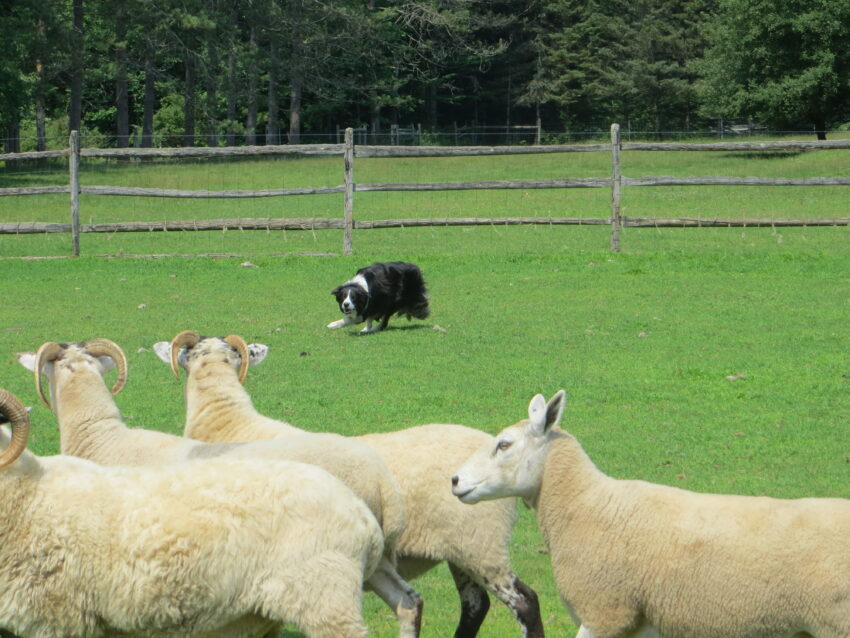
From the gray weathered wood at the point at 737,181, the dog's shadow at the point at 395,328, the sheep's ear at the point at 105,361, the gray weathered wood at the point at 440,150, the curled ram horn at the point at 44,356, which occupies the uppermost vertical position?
the gray weathered wood at the point at 440,150

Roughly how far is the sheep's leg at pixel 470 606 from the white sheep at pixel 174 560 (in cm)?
147

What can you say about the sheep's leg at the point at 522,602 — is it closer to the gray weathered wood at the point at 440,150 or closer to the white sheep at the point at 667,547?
the white sheep at the point at 667,547

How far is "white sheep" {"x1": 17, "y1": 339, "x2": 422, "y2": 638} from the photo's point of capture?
5.67m

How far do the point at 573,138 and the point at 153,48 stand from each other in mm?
25118

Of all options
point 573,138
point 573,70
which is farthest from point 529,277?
point 573,70

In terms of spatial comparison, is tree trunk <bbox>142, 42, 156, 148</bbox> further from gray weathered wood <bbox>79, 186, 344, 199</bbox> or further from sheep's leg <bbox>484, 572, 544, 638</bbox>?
sheep's leg <bbox>484, 572, 544, 638</bbox>

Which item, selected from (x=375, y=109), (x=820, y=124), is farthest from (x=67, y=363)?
(x=375, y=109)

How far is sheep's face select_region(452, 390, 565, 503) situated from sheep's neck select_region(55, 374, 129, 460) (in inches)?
86.8

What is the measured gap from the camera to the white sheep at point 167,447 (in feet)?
18.6

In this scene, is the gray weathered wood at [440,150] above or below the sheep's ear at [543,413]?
above

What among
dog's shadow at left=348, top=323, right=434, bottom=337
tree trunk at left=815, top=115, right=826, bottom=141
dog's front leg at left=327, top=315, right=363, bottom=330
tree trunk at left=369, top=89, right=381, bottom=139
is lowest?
dog's shadow at left=348, top=323, right=434, bottom=337

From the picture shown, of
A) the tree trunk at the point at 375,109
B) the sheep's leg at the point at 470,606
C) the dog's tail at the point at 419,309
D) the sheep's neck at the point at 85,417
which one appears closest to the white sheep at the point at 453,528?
the sheep's leg at the point at 470,606

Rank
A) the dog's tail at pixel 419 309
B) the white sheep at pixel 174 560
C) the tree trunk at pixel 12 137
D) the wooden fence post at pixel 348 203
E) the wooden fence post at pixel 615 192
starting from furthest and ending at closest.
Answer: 1. the tree trunk at pixel 12 137
2. the wooden fence post at pixel 348 203
3. the wooden fence post at pixel 615 192
4. the dog's tail at pixel 419 309
5. the white sheep at pixel 174 560

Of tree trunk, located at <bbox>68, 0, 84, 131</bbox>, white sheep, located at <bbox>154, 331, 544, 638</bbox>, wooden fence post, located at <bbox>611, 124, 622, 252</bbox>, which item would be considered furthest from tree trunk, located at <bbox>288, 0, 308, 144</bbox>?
white sheep, located at <bbox>154, 331, 544, 638</bbox>
